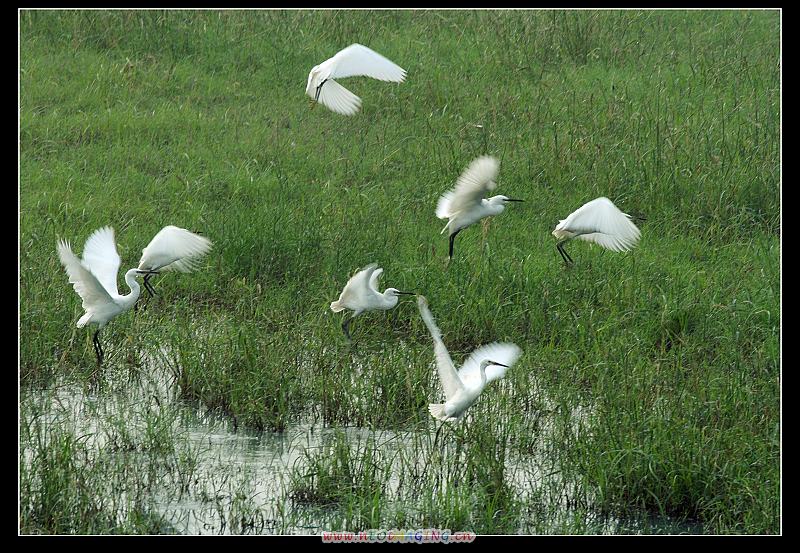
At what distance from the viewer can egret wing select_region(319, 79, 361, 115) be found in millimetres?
7035

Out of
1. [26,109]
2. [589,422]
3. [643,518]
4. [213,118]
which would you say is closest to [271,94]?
[213,118]

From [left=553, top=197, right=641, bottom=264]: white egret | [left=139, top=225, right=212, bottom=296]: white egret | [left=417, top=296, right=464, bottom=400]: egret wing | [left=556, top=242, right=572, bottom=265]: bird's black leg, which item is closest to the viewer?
[left=417, top=296, right=464, bottom=400]: egret wing

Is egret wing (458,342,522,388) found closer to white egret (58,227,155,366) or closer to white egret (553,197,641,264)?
white egret (553,197,641,264)

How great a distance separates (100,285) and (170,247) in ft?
2.32

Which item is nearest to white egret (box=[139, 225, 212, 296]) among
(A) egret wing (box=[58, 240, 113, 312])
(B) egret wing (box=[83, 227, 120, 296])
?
(B) egret wing (box=[83, 227, 120, 296])

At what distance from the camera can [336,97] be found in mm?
7129

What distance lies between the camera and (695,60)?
9.77 meters

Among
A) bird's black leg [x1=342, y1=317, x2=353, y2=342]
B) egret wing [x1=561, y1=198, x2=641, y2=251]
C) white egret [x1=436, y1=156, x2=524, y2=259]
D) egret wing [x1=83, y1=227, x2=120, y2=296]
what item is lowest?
bird's black leg [x1=342, y1=317, x2=353, y2=342]

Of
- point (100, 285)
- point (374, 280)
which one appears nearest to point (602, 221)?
point (374, 280)

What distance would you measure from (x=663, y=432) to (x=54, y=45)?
7.17 metres

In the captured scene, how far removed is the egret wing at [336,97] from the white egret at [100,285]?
74.8 inches

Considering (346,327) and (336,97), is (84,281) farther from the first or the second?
(336,97)

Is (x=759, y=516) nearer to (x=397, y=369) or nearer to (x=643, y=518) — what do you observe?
(x=643, y=518)

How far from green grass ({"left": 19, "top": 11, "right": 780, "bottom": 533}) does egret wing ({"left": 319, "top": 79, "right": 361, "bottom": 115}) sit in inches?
25.1
